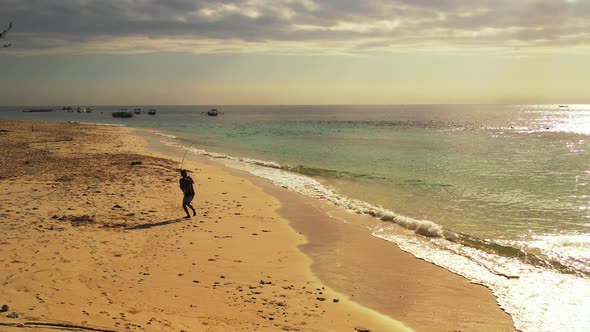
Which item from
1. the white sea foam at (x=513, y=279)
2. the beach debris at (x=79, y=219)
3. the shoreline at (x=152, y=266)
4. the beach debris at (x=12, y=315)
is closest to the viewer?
the beach debris at (x=12, y=315)

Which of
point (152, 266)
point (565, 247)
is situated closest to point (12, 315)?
point (152, 266)

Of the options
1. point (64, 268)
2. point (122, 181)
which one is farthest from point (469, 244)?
point (122, 181)

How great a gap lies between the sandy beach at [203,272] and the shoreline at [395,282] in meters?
0.03

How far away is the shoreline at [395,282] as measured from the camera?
24.5ft

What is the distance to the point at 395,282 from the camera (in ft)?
29.8

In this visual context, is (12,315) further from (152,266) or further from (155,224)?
(155,224)

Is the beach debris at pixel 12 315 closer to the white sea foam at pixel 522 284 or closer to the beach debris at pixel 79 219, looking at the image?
the beach debris at pixel 79 219

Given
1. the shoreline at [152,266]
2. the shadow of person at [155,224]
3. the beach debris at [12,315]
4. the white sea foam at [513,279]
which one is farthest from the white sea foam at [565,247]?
the beach debris at [12,315]

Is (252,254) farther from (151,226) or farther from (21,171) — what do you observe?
(21,171)

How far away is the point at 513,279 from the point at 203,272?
673 cm

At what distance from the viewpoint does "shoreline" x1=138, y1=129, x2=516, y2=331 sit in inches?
294

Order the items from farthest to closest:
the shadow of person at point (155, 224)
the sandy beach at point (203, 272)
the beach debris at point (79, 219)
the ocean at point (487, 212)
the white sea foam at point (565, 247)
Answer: the shadow of person at point (155, 224)
the beach debris at point (79, 219)
the white sea foam at point (565, 247)
the ocean at point (487, 212)
the sandy beach at point (203, 272)

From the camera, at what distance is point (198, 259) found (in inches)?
376

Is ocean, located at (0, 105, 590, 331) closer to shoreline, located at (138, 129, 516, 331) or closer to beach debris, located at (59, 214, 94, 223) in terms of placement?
shoreline, located at (138, 129, 516, 331)
